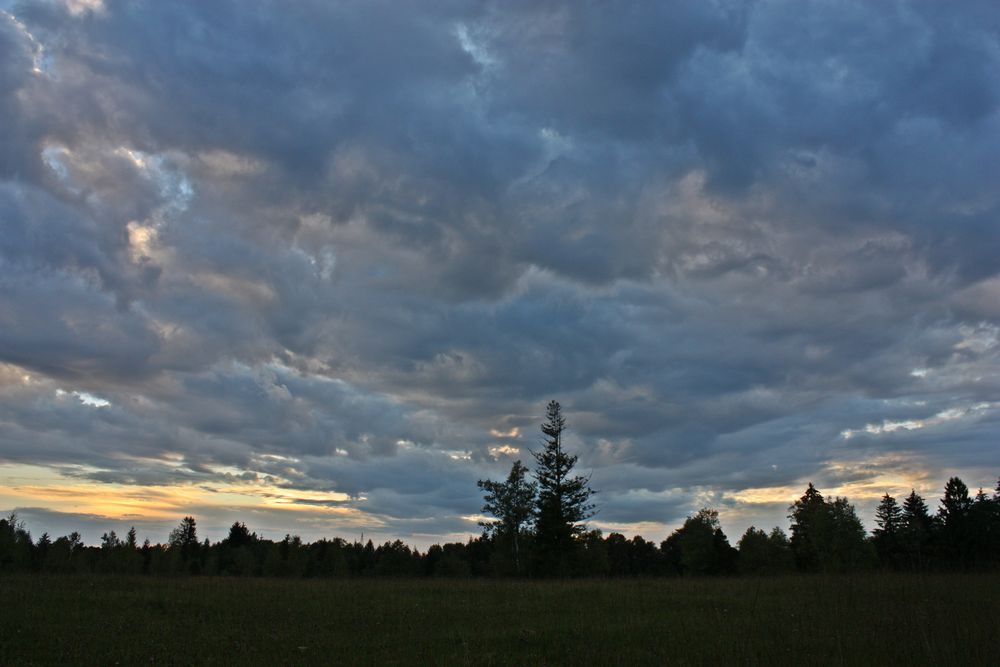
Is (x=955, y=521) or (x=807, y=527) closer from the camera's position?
(x=955, y=521)

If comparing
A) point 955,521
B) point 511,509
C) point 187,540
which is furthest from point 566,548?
point 187,540

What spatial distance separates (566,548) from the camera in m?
44.9

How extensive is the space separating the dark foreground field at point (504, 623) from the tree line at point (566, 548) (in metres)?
5.04

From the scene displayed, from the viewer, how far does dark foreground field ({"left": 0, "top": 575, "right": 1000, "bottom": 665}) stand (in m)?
12.4

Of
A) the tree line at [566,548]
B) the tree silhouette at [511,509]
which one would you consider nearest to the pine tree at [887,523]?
the tree line at [566,548]

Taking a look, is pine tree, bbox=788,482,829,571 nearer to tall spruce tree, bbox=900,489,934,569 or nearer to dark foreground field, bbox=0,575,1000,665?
tall spruce tree, bbox=900,489,934,569

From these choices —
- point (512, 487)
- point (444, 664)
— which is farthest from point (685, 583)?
point (512, 487)

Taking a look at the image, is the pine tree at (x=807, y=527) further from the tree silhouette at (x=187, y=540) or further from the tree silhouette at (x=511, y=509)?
the tree silhouette at (x=187, y=540)

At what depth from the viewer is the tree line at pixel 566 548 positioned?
44.7 metres

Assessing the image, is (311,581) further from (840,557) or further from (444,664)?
(840,557)

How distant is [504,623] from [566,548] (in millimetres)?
29118

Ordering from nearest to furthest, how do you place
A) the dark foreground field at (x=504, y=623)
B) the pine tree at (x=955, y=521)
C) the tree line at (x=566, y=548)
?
the dark foreground field at (x=504, y=623) < the tree line at (x=566, y=548) < the pine tree at (x=955, y=521)

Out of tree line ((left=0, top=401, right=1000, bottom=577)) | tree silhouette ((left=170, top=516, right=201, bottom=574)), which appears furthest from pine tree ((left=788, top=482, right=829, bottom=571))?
tree silhouette ((left=170, top=516, right=201, bottom=574))

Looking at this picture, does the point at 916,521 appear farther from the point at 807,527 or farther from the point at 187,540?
the point at 187,540
